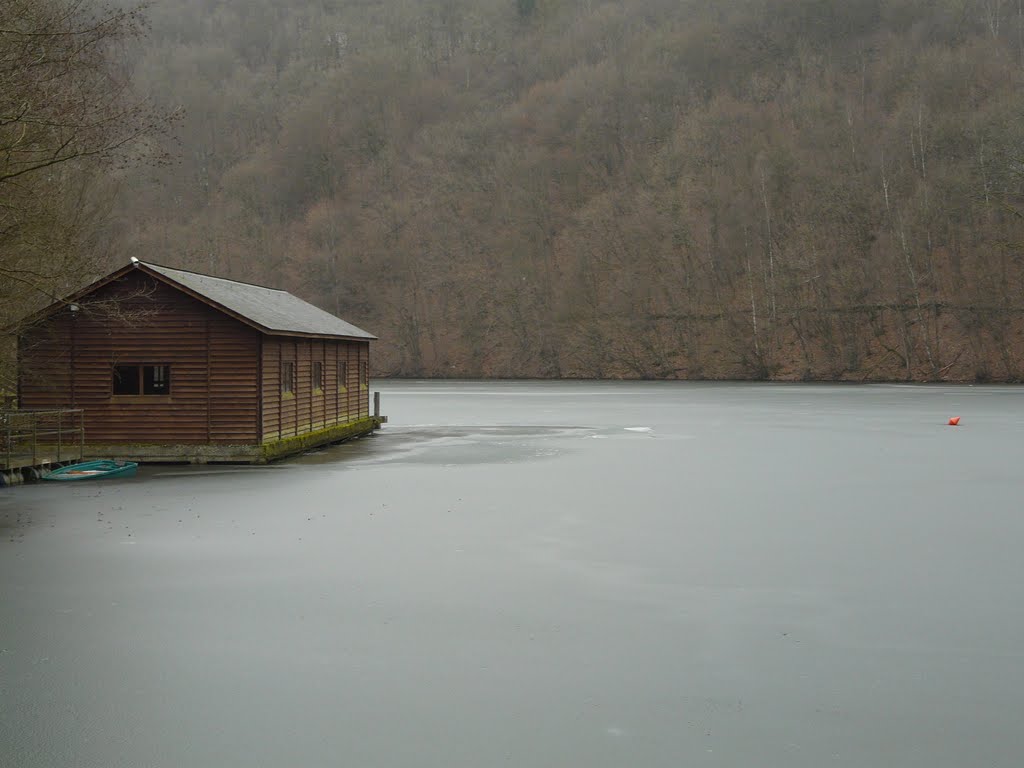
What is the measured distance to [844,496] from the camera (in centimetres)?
1983

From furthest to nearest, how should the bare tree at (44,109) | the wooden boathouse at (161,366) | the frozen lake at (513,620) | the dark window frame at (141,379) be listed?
the dark window frame at (141,379) < the wooden boathouse at (161,366) < the bare tree at (44,109) < the frozen lake at (513,620)

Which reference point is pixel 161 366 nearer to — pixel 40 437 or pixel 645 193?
pixel 40 437

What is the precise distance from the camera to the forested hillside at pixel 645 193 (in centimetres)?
8312

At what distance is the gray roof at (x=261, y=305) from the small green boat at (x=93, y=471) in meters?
4.42

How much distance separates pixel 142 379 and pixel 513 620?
58.8 ft

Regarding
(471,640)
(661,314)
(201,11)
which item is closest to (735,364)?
(661,314)

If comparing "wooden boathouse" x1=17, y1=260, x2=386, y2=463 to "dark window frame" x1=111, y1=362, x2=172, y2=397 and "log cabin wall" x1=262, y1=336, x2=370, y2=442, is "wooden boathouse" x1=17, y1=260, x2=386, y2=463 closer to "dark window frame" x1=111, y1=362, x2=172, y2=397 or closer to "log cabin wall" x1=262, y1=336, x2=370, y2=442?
"dark window frame" x1=111, y1=362, x2=172, y2=397

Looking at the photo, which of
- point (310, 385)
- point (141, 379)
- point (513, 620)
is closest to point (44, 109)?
point (141, 379)

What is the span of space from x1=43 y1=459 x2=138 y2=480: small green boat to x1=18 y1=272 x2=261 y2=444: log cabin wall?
2787mm

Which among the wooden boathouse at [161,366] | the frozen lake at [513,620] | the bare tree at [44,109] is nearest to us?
the frozen lake at [513,620]

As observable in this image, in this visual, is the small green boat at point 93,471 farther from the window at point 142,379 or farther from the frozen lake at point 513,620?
the window at point 142,379

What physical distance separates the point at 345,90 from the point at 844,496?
111m

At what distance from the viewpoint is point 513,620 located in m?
10.6

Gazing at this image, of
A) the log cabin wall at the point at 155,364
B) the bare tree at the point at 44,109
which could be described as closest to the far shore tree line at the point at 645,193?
the log cabin wall at the point at 155,364
